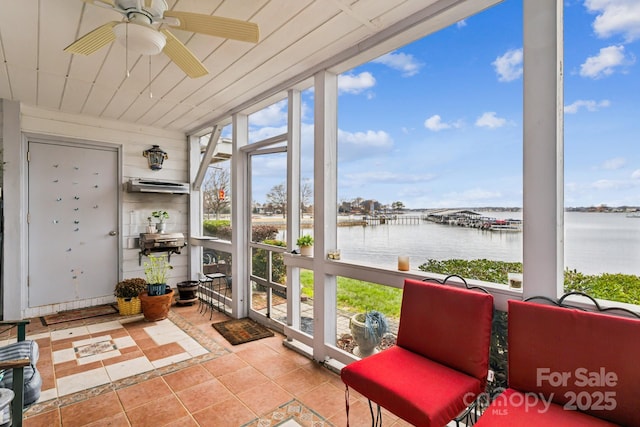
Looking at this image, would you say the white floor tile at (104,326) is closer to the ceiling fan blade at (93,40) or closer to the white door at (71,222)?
→ the white door at (71,222)

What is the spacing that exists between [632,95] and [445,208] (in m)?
1.03

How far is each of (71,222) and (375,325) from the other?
413 centimetres

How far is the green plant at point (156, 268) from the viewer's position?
14.7 feet

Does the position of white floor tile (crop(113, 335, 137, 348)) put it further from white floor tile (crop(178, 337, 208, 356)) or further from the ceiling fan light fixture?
the ceiling fan light fixture

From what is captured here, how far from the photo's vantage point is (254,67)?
2832mm

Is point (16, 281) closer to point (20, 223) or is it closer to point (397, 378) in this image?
point (20, 223)

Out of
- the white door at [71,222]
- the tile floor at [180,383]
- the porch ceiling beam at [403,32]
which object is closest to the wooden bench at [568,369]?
the tile floor at [180,383]

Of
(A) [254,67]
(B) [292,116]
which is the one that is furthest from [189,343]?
(A) [254,67]

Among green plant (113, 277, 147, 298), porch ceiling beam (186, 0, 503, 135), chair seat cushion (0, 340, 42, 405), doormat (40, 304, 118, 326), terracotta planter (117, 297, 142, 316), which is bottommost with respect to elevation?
doormat (40, 304, 118, 326)

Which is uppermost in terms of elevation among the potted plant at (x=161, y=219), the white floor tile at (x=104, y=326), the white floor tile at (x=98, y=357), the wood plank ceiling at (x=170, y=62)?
the wood plank ceiling at (x=170, y=62)

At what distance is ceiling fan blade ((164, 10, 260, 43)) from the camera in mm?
1604

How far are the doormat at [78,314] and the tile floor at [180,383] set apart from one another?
30cm

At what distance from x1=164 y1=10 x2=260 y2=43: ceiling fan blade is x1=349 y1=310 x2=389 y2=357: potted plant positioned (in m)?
2.10

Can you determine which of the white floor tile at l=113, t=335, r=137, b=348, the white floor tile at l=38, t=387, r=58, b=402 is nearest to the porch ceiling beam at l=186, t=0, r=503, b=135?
the white floor tile at l=113, t=335, r=137, b=348
